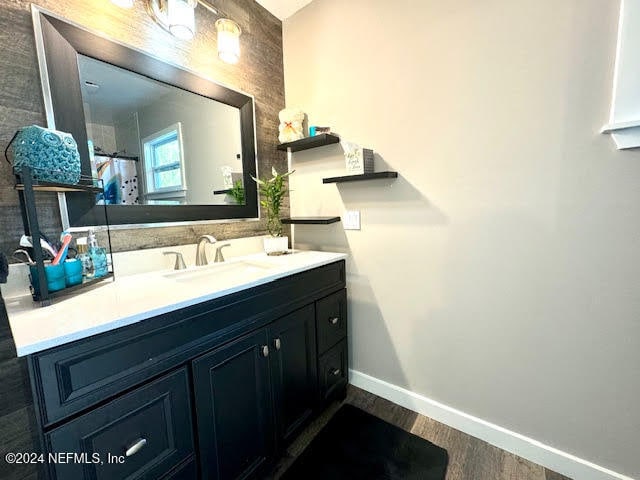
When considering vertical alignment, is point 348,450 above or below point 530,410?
below

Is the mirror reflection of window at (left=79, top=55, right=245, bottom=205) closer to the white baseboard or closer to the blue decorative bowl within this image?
the blue decorative bowl

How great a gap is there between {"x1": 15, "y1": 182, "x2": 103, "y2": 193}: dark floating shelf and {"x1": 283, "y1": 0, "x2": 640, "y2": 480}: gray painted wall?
1208 millimetres

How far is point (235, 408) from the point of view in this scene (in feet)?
3.40

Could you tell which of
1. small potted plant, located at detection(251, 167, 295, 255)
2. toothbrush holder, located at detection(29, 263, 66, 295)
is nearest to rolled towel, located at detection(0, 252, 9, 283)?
toothbrush holder, located at detection(29, 263, 66, 295)

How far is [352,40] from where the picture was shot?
1627mm

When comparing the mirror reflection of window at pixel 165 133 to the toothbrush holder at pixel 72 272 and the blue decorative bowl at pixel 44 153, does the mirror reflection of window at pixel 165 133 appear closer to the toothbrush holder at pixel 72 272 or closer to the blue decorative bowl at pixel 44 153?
the blue decorative bowl at pixel 44 153

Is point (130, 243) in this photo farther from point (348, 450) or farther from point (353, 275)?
point (348, 450)

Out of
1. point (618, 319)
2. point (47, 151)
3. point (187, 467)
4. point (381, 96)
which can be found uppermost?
point (381, 96)

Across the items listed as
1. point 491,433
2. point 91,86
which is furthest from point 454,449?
point 91,86

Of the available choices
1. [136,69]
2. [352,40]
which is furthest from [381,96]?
[136,69]

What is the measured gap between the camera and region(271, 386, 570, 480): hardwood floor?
123cm

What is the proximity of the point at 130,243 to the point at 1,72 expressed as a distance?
695mm

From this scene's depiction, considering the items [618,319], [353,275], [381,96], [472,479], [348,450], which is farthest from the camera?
[353,275]

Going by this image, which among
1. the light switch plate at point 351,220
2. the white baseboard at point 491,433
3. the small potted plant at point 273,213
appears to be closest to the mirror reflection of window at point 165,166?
the small potted plant at point 273,213
